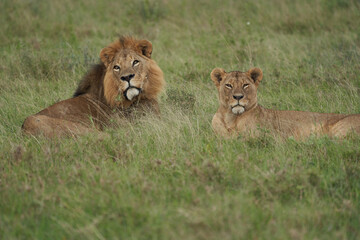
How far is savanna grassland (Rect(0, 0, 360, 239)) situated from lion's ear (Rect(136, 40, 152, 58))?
2.78ft

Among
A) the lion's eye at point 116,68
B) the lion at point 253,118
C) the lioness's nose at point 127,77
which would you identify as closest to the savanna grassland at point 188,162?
the lion at point 253,118

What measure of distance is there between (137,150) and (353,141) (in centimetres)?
224

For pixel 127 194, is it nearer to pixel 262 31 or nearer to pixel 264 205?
pixel 264 205

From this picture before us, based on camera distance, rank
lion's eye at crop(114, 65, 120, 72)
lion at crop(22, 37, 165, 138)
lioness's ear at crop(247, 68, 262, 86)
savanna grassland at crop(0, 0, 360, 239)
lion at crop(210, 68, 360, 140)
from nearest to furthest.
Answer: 1. savanna grassland at crop(0, 0, 360, 239)
2. lion at crop(210, 68, 360, 140)
3. lioness's ear at crop(247, 68, 262, 86)
4. lion at crop(22, 37, 165, 138)
5. lion's eye at crop(114, 65, 120, 72)

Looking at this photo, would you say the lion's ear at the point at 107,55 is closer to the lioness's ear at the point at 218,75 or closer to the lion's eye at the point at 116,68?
the lion's eye at the point at 116,68

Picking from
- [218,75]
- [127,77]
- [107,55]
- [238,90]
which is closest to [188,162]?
[238,90]

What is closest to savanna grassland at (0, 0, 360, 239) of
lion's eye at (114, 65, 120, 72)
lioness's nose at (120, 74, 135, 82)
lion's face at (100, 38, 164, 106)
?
lion's face at (100, 38, 164, 106)

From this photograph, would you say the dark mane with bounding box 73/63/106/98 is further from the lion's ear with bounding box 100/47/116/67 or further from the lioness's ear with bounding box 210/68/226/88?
the lioness's ear with bounding box 210/68/226/88

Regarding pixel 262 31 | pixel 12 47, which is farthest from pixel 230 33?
pixel 12 47

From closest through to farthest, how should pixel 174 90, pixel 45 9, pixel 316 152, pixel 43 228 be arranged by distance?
pixel 43 228, pixel 316 152, pixel 174 90, pixel 45 9

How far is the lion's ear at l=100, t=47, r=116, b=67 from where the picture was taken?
5877mm

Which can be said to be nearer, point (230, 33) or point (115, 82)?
point (115, 82)

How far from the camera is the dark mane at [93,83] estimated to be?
19.9 ft

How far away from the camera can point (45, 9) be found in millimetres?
13438
